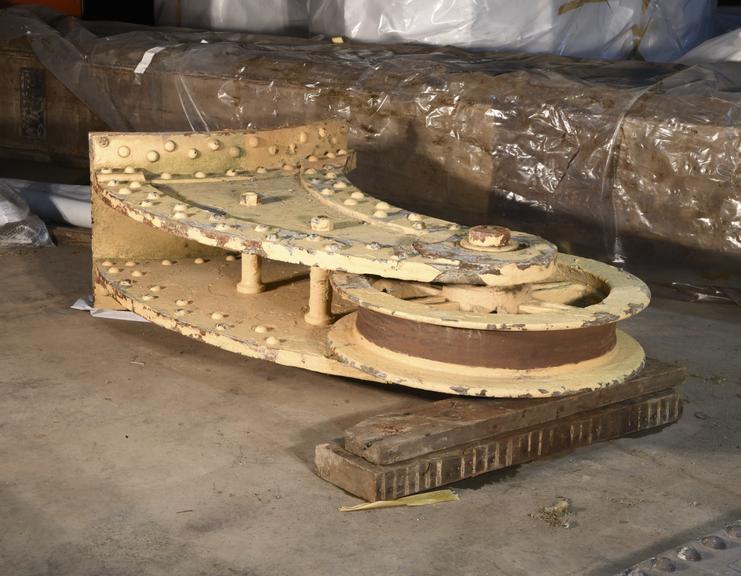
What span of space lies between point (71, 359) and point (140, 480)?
965 millimetres

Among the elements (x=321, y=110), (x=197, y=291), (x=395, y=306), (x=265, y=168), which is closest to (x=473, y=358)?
(x=395, y=306)

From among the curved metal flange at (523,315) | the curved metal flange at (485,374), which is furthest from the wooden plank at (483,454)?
the curved metal flange at (523,315)

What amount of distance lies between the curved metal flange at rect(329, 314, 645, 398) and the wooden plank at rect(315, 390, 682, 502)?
15cm

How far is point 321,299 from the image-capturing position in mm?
3436

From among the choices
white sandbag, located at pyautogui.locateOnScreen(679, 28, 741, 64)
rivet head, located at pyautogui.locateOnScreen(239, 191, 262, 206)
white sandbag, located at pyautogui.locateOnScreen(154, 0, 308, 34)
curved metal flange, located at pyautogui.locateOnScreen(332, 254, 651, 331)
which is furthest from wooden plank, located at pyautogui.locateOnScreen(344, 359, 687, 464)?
white sandbag, located at pyautogui.locateOnScreen(154, 0, 308, 34)

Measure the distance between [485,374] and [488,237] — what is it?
37cm

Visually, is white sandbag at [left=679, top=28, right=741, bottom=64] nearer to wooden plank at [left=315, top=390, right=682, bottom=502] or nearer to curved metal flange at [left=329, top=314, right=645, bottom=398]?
wooden plank at [left=315, top=390, right=682, bottom=502]

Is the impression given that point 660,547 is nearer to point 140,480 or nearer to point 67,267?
point 140,480

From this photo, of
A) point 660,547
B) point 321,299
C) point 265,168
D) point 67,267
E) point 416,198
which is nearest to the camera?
point 660,547

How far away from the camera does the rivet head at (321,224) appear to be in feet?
10.5

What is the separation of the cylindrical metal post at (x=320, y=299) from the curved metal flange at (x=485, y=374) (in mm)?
379

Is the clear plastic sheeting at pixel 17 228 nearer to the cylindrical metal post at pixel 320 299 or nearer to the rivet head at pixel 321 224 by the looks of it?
the cylindrical metal post at pixel 320 299

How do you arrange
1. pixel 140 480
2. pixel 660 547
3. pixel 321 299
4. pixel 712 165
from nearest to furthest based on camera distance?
1. pixel 660 547
2. pixel 140 480
3. pixel 321 299
4. pixel 712 165

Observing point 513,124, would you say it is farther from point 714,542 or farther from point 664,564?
point 664,564
